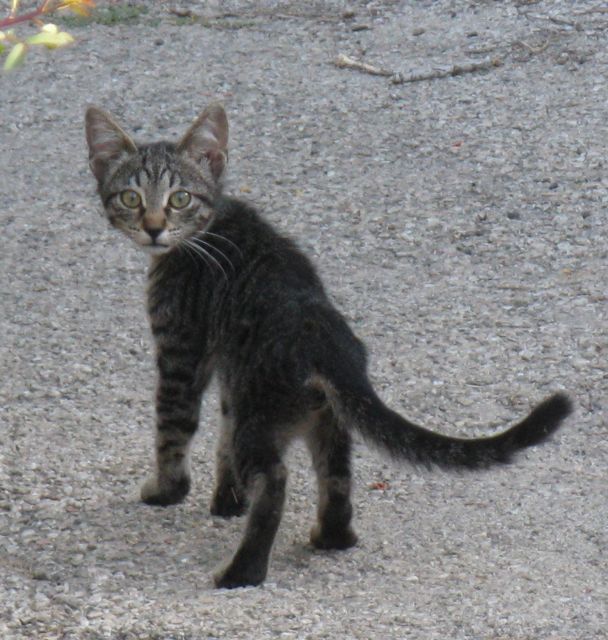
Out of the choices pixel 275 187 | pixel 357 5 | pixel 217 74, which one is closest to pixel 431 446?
pixel 275 187

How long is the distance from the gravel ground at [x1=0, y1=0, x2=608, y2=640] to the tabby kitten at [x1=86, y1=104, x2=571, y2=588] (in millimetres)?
244

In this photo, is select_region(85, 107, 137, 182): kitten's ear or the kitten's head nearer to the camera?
the kitten's head

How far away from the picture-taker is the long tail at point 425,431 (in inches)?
158

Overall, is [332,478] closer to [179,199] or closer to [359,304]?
[179,199]

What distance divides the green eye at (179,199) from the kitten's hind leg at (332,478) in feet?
3.37

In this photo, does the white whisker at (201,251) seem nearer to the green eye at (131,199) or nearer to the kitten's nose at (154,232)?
the kitten's nose at (154,232)

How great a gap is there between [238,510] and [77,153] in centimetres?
445

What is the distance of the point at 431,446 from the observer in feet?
13.6

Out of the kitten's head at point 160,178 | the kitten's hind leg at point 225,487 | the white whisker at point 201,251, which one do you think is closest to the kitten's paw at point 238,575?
the kitten's hind leg at point 225,487

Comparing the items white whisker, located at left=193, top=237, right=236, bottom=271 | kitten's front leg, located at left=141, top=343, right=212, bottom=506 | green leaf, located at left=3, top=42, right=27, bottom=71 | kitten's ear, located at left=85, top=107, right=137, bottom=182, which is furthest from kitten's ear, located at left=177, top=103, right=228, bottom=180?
green leaf, located at left=3, top=42, right=27, bottom=71

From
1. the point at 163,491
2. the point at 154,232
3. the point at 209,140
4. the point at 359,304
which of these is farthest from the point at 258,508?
the point at 359,304

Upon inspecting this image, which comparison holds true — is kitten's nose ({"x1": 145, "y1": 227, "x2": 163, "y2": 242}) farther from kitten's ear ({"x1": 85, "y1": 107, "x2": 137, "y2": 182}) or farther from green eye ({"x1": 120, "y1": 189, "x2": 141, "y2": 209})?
kitten's ear ({"x1": 85, "y1": 107, "x2": 137, "y2": 182})

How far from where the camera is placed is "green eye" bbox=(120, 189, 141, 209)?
492cm

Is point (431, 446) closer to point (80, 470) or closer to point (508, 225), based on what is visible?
point (80, 470)
